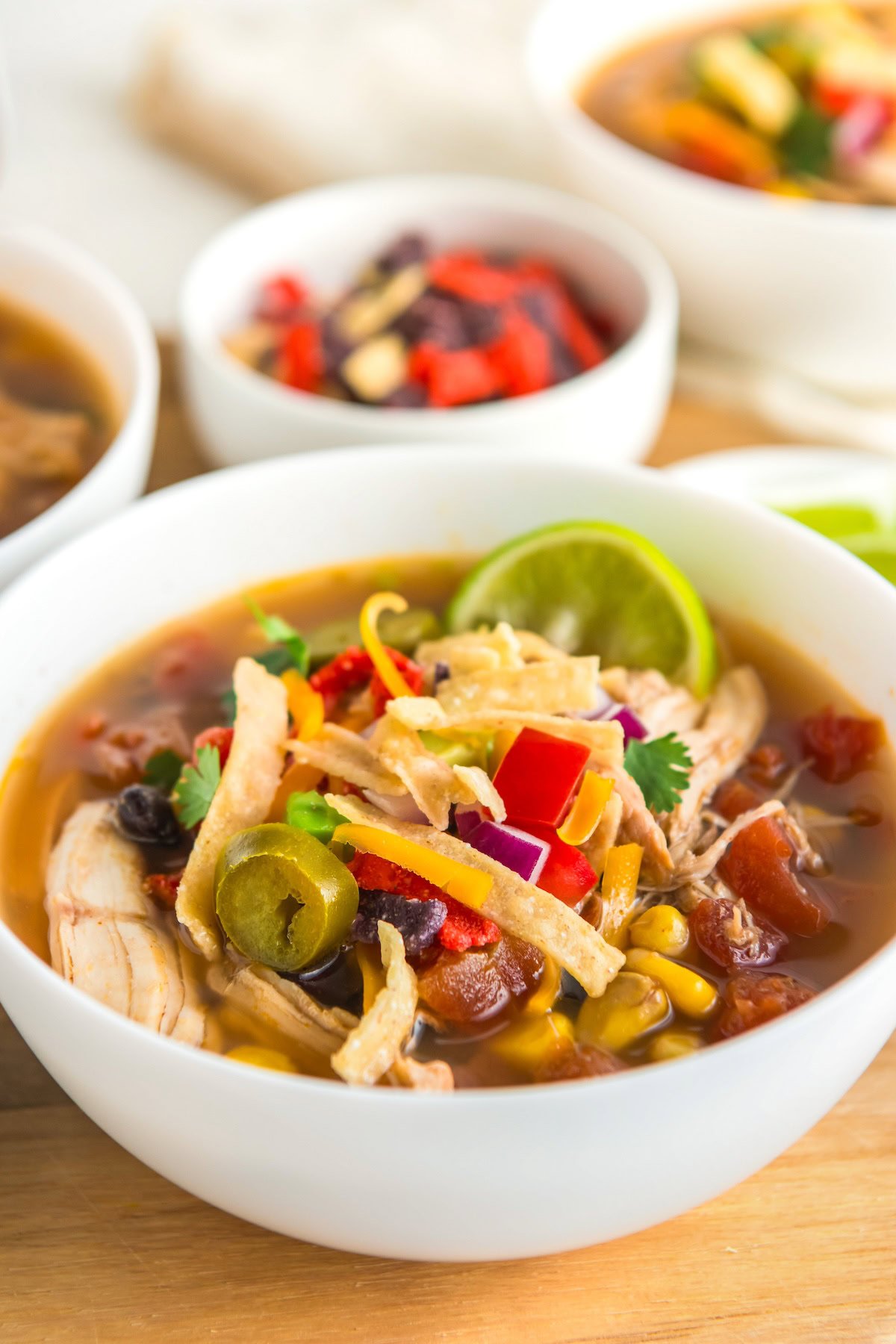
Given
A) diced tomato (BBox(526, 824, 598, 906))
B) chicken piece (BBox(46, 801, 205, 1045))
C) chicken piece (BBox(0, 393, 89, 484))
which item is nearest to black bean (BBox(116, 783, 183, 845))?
chicken piece (BBox(46, 801, 205, 1045))

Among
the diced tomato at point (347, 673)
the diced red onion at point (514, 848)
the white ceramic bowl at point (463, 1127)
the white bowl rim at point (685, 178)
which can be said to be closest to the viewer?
the white ceramic bowl at point (463, 1127)

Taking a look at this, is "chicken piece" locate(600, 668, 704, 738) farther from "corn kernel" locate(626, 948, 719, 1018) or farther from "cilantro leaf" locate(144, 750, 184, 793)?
"cilantro leaf" locate(144, 750, 184, 793)

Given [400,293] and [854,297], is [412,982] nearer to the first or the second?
[400,293]

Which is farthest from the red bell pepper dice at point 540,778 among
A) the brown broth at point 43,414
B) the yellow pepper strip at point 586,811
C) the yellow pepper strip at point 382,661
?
the brown broth at point 43,414

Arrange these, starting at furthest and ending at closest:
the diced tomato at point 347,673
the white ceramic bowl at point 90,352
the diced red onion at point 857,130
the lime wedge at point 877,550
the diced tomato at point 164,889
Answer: the diced red onion at point 857,130 → the lime wedge at point 877,550 → the white ceramic bowl at point 90,352 → the diced tomato at point 347,673 → the diced tomato at point 164,889

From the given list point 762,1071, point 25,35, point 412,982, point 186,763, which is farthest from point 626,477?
point 25,35

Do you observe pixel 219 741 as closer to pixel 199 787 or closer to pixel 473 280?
pixel 199 787

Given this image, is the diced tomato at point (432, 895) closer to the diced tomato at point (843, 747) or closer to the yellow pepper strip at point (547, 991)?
the yellow pepper strip at point (547, 991)

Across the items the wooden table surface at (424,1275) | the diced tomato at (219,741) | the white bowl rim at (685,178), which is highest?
the white bowl rim at (685,178)
